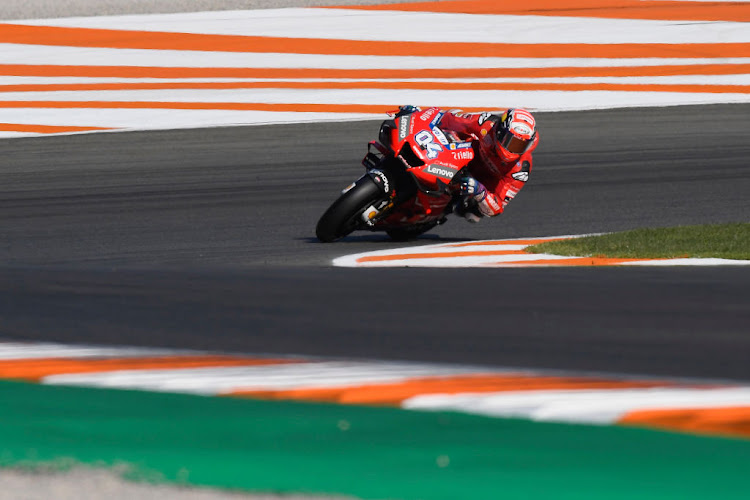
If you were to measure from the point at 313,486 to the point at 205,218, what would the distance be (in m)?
10.3

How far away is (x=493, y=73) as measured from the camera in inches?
936

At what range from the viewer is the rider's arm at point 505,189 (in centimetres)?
1209

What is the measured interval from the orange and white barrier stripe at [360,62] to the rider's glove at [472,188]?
29.5 feet

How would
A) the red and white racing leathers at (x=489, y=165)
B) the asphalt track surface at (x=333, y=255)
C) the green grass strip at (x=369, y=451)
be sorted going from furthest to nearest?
the red and white racing leathers at (x=489, y=165) < the asphalt track surface at (x=333, y=255) < the green grass strip at (x=369, y=451)

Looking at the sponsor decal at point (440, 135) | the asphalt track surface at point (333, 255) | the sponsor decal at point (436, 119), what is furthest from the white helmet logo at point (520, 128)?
the asphalt track surface at point (333, 255)

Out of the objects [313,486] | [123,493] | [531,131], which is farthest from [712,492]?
[531,131]

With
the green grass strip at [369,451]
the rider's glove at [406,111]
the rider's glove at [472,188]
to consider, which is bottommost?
the green grass strip at [369,451]

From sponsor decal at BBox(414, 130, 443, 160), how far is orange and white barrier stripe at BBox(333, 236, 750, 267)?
69 cm

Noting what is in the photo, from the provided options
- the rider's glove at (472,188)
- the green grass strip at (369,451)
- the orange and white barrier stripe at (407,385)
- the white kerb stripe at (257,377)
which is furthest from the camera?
the rider's glove at (472,188)

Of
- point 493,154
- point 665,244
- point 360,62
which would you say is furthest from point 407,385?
point 360,62

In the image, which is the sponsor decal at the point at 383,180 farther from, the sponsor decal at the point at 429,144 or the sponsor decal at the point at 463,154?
the sponsor decal at the point at 463,154

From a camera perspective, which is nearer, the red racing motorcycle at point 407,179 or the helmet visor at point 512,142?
the helmet visor at point 512,142

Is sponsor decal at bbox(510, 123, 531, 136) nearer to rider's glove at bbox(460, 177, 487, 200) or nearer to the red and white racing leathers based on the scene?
the red and white racing leathers

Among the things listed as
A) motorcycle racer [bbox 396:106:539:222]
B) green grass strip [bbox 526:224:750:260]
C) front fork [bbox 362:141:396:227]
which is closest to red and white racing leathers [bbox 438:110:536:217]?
motorcycle racer [bbox 396:106:539:222]
